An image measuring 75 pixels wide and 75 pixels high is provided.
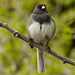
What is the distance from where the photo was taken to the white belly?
7.67ft

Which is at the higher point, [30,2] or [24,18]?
[30,2]

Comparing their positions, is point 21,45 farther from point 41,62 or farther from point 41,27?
point 41,27

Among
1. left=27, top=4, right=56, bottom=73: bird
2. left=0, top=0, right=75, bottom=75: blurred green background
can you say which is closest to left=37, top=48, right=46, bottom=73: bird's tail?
left=27, top=4, right=56, bottom=73: bird

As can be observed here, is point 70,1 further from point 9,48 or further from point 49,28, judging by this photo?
point 49,28

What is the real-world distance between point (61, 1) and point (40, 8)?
2.15 metres

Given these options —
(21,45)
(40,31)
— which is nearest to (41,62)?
(40,31)

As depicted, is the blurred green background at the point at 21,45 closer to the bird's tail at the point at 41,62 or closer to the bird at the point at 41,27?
the bird's tail at the point at 41,62

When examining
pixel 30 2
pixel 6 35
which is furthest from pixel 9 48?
pixel 30 2

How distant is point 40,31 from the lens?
2.36 m

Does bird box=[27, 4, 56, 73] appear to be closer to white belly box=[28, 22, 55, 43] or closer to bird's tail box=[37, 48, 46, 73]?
white belly box=[28, 22, 55, 43]

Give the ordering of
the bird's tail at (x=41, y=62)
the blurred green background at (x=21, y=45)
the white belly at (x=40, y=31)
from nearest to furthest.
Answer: the white belly at (x=40, y=31)
the bird's tail at (x=41, y=62)
the blurred green background at (x=21, y=45)

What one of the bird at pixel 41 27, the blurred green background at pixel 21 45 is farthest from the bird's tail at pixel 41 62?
the blurred green background at pixel 21 45

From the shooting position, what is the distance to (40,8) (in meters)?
2.56

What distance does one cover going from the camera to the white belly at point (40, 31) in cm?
234
